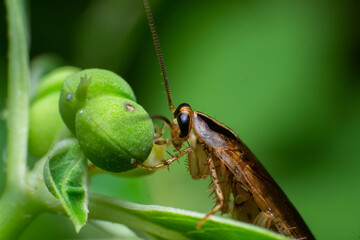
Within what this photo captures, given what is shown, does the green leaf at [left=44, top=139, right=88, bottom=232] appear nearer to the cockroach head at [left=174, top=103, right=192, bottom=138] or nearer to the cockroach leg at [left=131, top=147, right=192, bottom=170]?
the cockroach leg at [left=131, top=147, right=192, bottom=170]

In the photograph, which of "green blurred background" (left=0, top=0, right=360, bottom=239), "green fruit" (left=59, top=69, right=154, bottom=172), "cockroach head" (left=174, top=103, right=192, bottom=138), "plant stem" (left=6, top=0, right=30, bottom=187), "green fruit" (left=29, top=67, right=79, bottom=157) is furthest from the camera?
"green blurred background" (left=0, top=0, right=360, bottom=239)

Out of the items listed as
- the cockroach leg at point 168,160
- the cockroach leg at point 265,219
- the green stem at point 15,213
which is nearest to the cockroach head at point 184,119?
the cockroach leg at point 168,160

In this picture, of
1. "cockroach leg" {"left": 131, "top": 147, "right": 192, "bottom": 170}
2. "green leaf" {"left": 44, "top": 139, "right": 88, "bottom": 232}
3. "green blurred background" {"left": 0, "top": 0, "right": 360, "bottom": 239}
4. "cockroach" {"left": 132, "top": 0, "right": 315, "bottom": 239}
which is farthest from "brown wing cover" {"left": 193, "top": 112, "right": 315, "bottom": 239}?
"green blurred background" {"left": 0, "top": 0, "right": 360, "bottom": 239}

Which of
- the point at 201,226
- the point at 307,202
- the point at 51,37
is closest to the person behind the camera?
the point at 201,226

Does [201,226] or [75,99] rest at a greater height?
[75,99]

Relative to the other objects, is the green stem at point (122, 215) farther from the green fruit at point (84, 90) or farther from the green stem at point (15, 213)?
the green fruit at point (84, 90)

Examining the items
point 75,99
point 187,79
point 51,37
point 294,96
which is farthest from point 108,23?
point 75,99

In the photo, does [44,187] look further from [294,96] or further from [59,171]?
[294,96]
